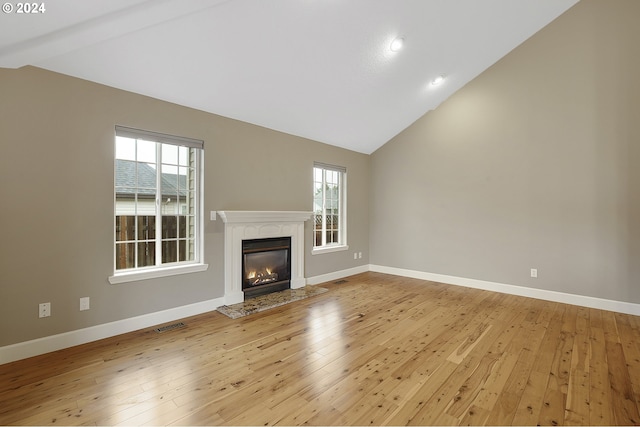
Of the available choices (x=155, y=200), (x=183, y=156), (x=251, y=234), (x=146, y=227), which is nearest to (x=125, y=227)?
(x=146, y=227)

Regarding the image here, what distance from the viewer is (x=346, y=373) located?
226 cm

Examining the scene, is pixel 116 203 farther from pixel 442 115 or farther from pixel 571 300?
pixel 571 300

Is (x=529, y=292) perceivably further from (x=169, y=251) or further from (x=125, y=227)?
(x=125, y=227)

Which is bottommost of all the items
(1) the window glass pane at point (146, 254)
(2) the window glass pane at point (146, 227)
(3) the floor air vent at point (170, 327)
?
(3) the floor air vent at point (170, 327)

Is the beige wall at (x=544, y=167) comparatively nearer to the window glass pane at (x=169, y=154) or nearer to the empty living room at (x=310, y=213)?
the empty living room at (x=310, y=213)

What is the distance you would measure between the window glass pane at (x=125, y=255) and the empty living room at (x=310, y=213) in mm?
19

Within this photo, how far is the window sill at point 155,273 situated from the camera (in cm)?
296

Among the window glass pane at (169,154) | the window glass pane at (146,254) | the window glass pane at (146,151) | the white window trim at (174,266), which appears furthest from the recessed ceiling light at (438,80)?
the window glass pane at (146,254)

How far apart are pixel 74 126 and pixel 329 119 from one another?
3155mm

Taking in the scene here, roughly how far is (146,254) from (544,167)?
5.52 meters

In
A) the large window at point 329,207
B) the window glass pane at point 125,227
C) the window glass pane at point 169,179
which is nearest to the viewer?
the window glass pane at point 125,227

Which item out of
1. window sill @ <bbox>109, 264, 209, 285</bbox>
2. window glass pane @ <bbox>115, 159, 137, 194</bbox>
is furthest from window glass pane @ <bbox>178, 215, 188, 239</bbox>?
window glass pane @ <bbox>115, 159, 137, 194</bbox>

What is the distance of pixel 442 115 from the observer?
5.20 m

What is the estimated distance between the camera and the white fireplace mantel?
151 inches
